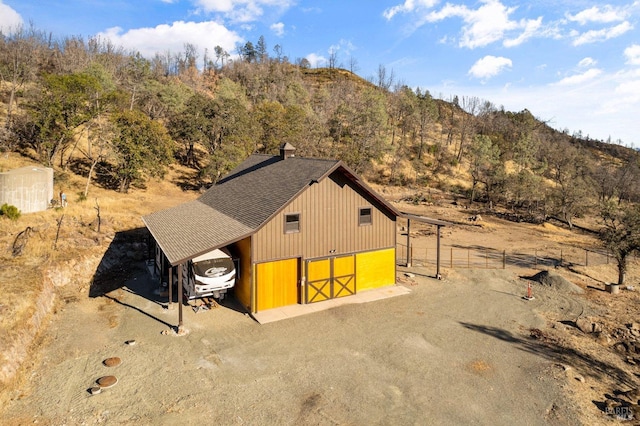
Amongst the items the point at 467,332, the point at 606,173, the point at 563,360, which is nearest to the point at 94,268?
the point at 467,332

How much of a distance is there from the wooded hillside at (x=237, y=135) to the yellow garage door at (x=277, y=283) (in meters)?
26.8

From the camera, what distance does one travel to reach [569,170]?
66.6 m

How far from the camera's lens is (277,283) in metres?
18.1

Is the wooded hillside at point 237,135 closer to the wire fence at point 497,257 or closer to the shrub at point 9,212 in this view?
the shrub at point 9,212

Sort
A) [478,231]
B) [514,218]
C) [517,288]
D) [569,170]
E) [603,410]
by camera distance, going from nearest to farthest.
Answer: [603,410]
[517,288]
[478,231]
[514,218]
[569,170]

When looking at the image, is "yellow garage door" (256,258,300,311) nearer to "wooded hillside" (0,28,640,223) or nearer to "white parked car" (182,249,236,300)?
"white parked car" (182,249,236,300)

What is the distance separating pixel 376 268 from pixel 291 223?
5.91 m

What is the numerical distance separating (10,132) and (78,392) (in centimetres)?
4168

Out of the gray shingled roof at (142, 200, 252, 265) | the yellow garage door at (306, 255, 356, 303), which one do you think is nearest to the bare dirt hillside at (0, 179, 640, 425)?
the yellow garage door at (306, 255, 356, 303)

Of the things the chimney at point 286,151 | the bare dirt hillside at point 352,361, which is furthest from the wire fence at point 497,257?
the chimney at point 286,151

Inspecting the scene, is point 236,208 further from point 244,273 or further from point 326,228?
point 326,228

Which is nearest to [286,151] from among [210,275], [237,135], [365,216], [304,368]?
[365,216]

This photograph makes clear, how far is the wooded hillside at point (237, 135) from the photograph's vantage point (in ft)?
131

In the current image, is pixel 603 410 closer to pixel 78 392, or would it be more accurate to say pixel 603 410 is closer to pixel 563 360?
pixel 563 360
